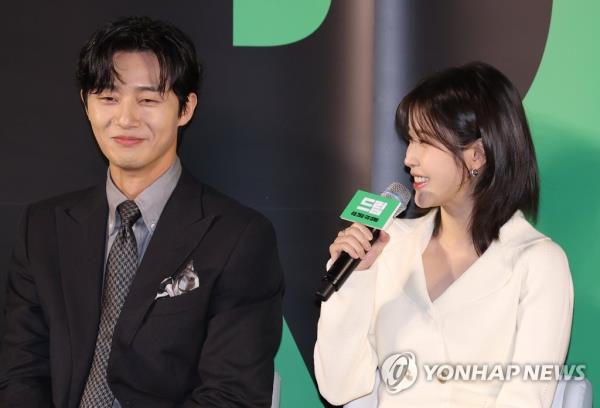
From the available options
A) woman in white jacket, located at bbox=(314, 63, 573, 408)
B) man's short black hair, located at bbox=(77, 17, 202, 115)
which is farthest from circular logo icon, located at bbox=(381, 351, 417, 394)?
man's short black hair, located at bbox=(77, 17, 202, 115)

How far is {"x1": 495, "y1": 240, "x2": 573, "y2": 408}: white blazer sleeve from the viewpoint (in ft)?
7.35

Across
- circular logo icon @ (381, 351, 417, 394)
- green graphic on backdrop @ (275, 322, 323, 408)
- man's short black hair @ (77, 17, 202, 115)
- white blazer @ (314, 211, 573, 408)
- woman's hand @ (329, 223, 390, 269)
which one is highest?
man's short black hair @ (77, 17, 202, 115)

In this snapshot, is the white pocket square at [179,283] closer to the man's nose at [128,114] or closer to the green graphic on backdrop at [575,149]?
the man's nose at [128,114]

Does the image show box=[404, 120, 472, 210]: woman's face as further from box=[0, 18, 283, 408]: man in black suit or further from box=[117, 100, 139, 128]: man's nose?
box=[117, 100, 139, 128]: man's nose

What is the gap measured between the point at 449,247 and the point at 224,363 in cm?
72

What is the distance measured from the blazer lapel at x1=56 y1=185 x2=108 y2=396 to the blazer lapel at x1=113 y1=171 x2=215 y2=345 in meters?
0.10

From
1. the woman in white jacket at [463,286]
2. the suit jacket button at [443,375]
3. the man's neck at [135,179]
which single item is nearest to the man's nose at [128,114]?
the man's neck at [135,179]

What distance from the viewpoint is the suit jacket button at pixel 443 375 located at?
240 cm

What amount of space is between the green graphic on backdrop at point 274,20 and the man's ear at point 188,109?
12.9 inches

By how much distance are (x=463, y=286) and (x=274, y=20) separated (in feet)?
3.78

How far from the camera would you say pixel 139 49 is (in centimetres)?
269

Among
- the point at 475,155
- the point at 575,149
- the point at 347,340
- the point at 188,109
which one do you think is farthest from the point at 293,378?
the point at 575,149

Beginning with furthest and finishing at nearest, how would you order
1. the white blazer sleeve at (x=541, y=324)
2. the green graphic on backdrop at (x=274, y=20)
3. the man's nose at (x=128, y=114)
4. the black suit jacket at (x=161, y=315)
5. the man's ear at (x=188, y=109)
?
the green graphic on backdrop at (x=274, y=20) < the man's ear at (x=188, y=109) < the man's nose at (x=128, y=114) < the black suit jacket at (x=161, y=315) < the white blazer sleeve at (x=541, y=324)

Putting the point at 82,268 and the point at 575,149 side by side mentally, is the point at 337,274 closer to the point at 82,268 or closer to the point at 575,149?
the point at 82,268
